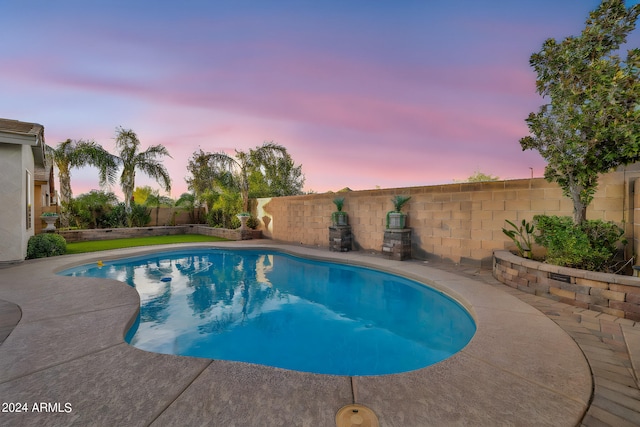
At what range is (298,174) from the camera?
32.2 m

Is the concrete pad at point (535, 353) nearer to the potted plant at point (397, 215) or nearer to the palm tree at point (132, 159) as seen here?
the potted plant at point (397, 215)

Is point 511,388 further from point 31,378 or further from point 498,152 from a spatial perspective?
point 498,152

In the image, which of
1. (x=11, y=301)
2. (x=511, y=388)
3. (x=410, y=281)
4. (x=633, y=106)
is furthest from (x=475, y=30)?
(x=11, y=301)

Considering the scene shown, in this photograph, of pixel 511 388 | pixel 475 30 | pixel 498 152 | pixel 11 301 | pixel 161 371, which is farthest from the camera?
pixel 498 152

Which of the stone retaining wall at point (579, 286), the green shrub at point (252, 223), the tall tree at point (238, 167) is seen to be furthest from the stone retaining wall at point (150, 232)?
the stone retaining wall at point (579, 286)

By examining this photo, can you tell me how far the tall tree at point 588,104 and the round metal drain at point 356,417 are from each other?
5076 mm

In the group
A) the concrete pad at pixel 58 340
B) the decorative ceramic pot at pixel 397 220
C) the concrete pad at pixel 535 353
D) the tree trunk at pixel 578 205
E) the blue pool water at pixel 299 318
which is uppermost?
the tree trunk at pixel 578 205

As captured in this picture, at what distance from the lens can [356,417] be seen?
5.72 ft

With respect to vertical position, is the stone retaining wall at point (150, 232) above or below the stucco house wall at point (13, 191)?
below

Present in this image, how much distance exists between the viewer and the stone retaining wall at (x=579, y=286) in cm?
345

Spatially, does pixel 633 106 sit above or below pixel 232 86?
below

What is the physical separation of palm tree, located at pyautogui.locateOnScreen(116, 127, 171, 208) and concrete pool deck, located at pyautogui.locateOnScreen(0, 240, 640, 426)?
44.1ft

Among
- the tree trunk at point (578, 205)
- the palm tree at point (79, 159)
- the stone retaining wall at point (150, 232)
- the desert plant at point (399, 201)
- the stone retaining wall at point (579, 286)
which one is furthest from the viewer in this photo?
the palm tree at point (79, 159)

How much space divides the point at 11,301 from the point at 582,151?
9747 millimetres
